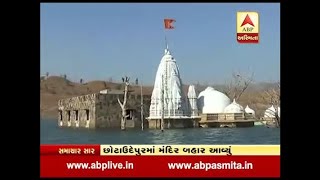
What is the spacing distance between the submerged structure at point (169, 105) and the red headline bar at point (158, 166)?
2.46 m

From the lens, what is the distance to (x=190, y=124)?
38.3ft

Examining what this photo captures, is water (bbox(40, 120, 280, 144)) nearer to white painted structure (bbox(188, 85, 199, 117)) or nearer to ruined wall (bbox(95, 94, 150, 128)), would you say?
ruined wall (bbox(95, 94, 150, 128))

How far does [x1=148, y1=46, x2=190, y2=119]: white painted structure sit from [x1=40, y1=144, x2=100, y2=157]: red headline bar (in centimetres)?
284

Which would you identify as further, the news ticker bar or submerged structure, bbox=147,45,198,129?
submerged structure, bbox=147,45,198,129

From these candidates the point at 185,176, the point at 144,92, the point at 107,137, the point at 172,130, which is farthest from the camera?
the point at 144,92

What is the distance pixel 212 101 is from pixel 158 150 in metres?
4.10

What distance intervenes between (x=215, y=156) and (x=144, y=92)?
11.8 feet

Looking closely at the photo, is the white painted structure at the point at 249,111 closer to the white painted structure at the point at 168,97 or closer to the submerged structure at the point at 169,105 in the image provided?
the submerged structure at the point at 169,105

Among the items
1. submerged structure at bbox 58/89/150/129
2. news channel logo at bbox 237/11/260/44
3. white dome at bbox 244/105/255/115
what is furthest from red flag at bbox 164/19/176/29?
white dome at bbox 244/105/255/115

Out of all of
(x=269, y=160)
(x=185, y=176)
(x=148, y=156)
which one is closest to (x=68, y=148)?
(x=148, y=156)

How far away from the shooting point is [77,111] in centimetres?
1143

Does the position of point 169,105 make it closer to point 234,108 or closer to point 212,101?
point 212,101

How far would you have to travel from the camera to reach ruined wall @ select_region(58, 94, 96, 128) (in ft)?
35.7
